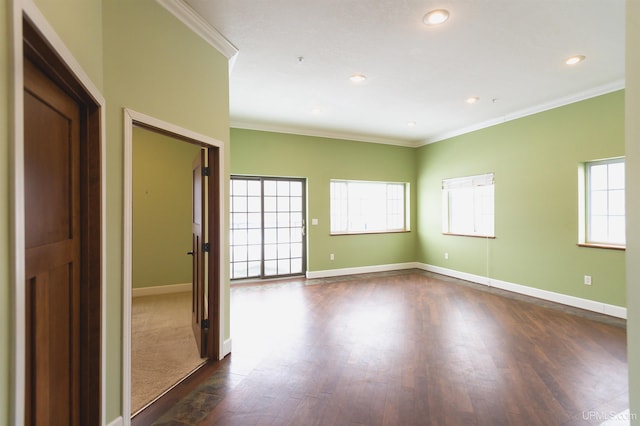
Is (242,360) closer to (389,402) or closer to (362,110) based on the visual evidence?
(389,402)

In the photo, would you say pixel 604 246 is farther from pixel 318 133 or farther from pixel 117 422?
pixel 117 422

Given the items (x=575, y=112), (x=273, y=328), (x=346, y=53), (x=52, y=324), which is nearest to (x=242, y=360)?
(x=273, y=328)

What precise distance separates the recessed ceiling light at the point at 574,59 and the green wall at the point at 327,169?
12.3ft

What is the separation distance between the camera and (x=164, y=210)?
5.20 meters

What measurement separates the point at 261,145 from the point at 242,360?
3878 mm

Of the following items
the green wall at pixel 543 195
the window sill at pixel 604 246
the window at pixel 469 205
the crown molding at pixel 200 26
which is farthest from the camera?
the window at pixel 469 205

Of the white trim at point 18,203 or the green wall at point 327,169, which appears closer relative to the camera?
the white trim at point 18,203

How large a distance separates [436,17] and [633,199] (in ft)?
6.48

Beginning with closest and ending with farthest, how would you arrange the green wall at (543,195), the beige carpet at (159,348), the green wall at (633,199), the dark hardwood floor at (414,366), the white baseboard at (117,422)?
1. the green wall at (633,199)
2. the white baseboard at (117,422)
3. the dark hardwood floor at (414,366)
4. the beige carpet at (159,348)
5. the green wall at (543,195)

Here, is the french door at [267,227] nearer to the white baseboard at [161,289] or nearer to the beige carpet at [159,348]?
the white baseboard at [161,289]

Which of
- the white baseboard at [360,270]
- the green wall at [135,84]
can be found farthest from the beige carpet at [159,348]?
the white baseboard at [360,270]

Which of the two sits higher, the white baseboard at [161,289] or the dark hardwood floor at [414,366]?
the white baseboard at [161,289]

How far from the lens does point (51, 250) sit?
54.7 inches

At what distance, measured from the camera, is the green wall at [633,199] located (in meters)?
1.21
